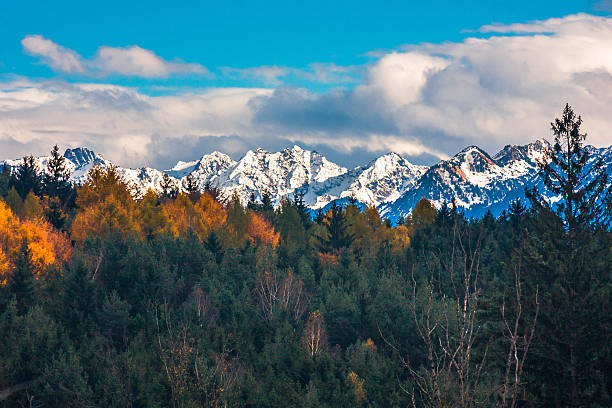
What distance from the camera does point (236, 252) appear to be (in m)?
64.8

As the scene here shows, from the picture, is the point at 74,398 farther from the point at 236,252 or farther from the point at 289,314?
the point at 236,252

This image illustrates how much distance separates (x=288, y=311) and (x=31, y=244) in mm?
23643

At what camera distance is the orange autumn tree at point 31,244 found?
1867 inches

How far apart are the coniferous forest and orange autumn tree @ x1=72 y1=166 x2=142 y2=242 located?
241 millimetres

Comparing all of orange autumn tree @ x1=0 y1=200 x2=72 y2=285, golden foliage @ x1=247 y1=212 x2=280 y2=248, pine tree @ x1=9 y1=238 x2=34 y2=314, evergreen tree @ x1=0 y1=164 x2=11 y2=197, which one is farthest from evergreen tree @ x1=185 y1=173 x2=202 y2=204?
pine tree @ x1=9 y1=238 x2=34 y2=314

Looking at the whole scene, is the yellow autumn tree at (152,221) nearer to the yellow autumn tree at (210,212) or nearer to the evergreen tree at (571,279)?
the yellow autumn tree at (210,212)

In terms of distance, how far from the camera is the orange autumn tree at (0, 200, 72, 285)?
47.4 meters

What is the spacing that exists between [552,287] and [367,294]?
2869 centimetres

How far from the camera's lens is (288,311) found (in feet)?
154

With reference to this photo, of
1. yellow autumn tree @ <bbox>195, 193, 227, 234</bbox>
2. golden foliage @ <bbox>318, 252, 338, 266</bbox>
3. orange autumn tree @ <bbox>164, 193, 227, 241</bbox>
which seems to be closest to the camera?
golden foliage @ <bbox>318, 252, 338, 266</bbox>

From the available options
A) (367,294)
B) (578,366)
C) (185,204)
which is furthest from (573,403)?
(185,204)

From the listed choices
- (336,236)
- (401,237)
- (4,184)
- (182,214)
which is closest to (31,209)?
(4,184)

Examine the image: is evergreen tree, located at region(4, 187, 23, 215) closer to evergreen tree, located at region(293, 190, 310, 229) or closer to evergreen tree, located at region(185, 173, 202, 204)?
evergreen tree, located at region(185, 173, 202, 204)

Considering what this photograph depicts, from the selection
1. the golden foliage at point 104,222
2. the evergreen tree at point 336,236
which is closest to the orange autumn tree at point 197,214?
the golden foliage at point 104,222
